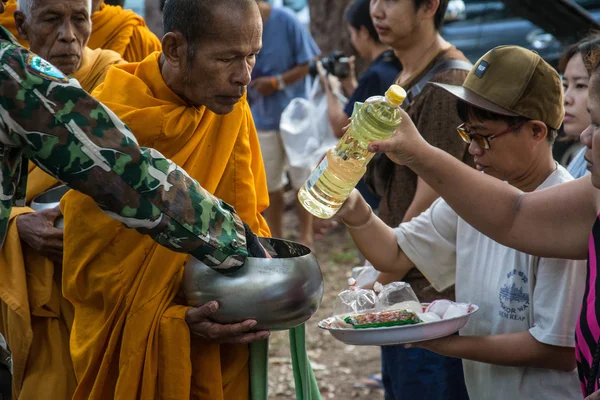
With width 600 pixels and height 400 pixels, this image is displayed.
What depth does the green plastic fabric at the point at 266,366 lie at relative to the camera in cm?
270

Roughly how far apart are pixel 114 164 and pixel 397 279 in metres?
1.66

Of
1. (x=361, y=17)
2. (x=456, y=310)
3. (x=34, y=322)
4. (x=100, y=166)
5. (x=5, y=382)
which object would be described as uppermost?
(x=361, y=17)

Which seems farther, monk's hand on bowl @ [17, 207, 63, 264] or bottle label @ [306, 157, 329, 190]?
monk's hand on bowl @ [17, 207, 63, 264]

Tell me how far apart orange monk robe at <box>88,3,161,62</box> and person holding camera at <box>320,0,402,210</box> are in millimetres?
1116

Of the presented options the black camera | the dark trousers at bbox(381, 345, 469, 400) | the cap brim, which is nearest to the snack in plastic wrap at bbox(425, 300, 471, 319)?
the cap brim

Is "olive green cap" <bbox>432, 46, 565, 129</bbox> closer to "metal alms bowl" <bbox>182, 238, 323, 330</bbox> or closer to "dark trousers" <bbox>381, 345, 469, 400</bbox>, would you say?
"metal alms bowl" <bbox>182, 238, 323, 330</bbox>

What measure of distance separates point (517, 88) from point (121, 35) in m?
1.96

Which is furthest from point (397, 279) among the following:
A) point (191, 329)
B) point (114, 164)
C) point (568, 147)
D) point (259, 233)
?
point (568, 147)

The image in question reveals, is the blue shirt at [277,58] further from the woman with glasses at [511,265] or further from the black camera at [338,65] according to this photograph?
the woman with glasses at [511,265]

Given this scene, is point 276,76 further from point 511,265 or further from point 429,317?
point 429,317

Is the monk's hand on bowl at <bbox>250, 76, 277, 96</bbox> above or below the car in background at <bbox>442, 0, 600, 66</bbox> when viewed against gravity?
below

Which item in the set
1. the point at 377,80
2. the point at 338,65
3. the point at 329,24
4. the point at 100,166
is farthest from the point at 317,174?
the point at 329,24

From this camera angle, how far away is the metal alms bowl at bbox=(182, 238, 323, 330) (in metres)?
2.41

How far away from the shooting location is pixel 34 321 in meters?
3.07
